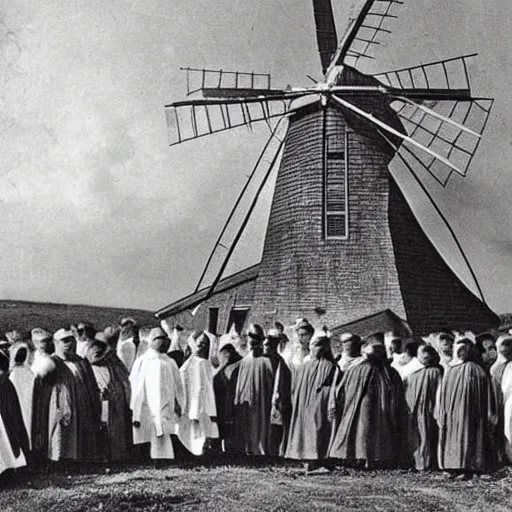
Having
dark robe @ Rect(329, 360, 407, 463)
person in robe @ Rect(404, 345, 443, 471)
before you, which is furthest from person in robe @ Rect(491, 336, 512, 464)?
dark robe @ Rect(329, 360, 407, 463)

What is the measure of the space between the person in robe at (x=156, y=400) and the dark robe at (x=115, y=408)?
11 cm

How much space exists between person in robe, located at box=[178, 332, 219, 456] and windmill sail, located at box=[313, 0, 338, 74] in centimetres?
1065

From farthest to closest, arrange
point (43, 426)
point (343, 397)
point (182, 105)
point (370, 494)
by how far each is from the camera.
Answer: point (182, 105), point (343, 397), point (43, 426), point (370, 494)

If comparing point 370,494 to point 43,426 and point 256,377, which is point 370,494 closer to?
point 256,377

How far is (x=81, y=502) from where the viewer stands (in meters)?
6.62

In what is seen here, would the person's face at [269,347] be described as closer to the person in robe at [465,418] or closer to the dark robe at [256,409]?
the dark robe at [256,409]

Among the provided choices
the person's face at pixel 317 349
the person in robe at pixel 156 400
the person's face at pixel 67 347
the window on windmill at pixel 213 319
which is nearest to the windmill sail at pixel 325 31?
the window on windmill at pixel 213 319

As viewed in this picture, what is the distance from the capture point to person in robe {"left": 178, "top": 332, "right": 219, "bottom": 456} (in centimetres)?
881

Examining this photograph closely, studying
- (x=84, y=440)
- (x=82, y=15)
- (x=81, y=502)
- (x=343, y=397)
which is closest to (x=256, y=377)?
(x=343, y=397)

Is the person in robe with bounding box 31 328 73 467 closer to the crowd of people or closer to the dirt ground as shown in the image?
the crowd of people

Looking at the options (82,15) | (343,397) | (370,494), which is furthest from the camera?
(82,15)

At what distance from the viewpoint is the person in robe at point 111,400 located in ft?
27.2

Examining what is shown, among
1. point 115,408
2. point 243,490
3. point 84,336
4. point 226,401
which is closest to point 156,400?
point 115,408

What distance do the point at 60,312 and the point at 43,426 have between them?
10898 mm
